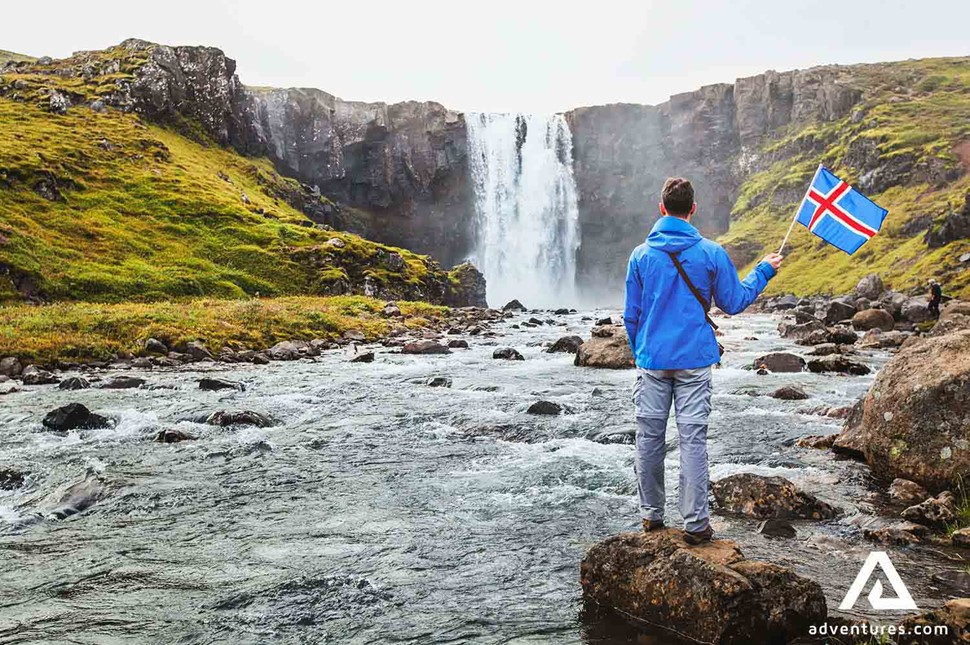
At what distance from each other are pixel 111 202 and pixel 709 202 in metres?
126

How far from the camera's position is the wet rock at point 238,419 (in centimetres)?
1805

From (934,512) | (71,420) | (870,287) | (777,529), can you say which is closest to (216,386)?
(71,420)

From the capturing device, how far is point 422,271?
84125mm

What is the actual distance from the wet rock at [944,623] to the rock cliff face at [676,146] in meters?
139

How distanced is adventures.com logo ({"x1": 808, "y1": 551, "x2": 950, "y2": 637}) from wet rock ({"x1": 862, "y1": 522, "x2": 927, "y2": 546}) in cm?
52

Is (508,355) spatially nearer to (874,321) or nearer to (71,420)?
(71,420)

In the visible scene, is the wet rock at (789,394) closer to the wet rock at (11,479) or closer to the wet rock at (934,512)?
the wet rock at (934,512)

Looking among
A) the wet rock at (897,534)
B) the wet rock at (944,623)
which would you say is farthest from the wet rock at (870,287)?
the wet rock at (944,623)

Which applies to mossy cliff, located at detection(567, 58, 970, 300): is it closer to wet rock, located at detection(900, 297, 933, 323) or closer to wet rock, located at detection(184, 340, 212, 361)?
wet rock, located at detection(900, 297, 933, 323)

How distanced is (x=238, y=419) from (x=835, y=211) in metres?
14.7

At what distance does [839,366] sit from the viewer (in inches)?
1017

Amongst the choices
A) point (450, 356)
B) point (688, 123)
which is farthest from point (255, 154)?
point (450, 356)

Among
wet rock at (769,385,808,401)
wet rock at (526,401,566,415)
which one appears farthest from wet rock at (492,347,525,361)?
wet rock at (769,385,808,401)

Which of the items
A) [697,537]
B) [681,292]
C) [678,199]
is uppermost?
[678,199]
